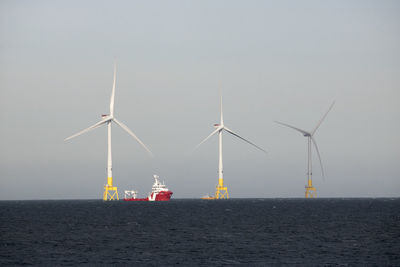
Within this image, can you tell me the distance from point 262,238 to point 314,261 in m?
26.8

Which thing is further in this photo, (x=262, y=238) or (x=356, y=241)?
(x=262, y=238)

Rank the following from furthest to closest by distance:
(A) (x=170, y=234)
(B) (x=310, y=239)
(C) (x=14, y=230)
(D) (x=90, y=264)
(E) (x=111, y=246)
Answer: (C) (x=14, y=230) < (A) (x=170, y=234) < (B) (x=310, y=239) < (E) (x=111, y=246) < (D) (x=90, y=264)

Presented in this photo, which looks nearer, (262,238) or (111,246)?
(111,246)

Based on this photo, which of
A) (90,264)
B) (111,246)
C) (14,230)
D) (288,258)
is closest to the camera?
(90,264)

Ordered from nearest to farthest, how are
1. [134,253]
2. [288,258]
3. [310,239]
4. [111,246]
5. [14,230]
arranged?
[288,258] → [134,253] → [111,246] → [310,239] → [14,230]

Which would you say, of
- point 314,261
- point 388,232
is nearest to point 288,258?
point 314,261

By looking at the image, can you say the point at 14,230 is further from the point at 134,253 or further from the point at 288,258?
the point at 288,258

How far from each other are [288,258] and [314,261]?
12.5ft

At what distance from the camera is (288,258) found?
71750 millimetres

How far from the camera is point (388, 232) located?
105m

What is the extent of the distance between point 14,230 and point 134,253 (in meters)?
44.3

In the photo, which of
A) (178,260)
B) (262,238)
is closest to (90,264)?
(178,260)

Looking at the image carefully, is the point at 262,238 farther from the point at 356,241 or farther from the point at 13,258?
the point at 13,258

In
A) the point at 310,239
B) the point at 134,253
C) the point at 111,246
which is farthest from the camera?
the point at 310,239
